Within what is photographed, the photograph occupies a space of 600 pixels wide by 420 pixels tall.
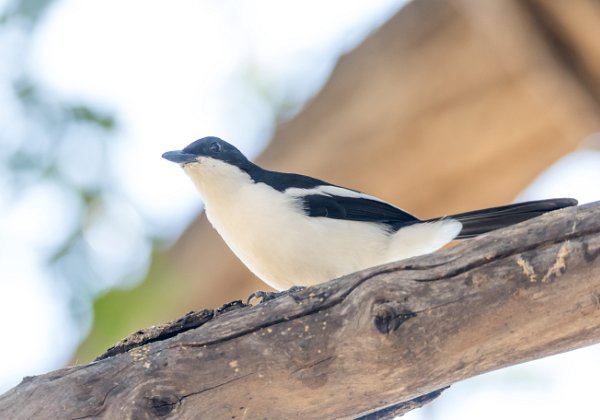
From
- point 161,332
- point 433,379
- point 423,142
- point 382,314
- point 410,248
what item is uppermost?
point 423,142

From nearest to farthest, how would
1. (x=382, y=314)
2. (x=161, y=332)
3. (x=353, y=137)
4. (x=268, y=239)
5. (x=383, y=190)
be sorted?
(x=382, y=314), (x=161, y=332), (x=268, y=239), (x=353, y=137), (x=383, y=190)

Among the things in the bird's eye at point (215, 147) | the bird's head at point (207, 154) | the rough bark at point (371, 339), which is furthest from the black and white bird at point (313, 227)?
the rough bark at point (371, 339)

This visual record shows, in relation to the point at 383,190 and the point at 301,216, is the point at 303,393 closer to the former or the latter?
the point at 301,216

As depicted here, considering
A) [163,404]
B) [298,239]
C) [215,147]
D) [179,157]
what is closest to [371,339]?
[163,404]

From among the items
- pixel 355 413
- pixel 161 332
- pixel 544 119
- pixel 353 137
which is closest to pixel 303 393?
pixel 355 413

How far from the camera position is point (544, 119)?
477cm

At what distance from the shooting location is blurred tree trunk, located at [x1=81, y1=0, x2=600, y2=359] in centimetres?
434

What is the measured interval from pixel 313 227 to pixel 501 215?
930 millimetres

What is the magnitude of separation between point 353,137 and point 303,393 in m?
2.04

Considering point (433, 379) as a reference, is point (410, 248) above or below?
above

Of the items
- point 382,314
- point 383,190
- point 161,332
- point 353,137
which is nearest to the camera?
point 382,314

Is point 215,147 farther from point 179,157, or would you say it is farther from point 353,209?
point 353,209

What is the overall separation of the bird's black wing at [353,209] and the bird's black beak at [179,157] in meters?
0.78

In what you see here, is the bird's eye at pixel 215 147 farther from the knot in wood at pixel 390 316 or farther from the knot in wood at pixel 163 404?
the knot in wood at pixel 390 316
